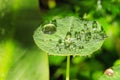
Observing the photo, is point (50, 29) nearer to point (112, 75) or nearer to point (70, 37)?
point (70, 37)

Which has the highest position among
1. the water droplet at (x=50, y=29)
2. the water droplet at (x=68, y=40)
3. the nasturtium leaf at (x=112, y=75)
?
the water droplet at (x=50, y=29)

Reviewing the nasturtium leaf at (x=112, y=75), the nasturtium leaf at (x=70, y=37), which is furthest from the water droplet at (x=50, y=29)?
the nasturtium leaf at (x=112, y=75)

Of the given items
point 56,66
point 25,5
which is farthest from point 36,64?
point 56,66

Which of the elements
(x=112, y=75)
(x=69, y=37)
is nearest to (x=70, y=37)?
(x=69, y=37)

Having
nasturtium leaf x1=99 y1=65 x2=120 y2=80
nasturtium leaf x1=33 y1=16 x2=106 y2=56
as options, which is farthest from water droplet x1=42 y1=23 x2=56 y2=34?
nasturtium leaf x1=99 y1=65 x2=120 y2=80

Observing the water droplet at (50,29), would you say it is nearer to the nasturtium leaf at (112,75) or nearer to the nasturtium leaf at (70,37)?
the nasturtium leaf at (70,37)

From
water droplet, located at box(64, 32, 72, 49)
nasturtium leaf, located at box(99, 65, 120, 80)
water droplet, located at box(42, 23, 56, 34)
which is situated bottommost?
nasturtium leaf, located at box(99, 65, 120, 80)

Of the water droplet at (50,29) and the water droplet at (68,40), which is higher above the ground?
the water droplet at (50,29)

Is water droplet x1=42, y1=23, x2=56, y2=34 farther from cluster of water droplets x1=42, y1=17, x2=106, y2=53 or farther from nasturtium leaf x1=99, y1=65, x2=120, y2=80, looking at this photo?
nasturtium leaf x1=99, y1=65, x2=120, y2=80

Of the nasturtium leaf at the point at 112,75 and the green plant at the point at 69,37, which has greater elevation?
the green plant at the point at 69,37

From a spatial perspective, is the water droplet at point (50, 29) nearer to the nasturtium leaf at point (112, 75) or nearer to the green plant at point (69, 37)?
the green plant at point (69, 37)
